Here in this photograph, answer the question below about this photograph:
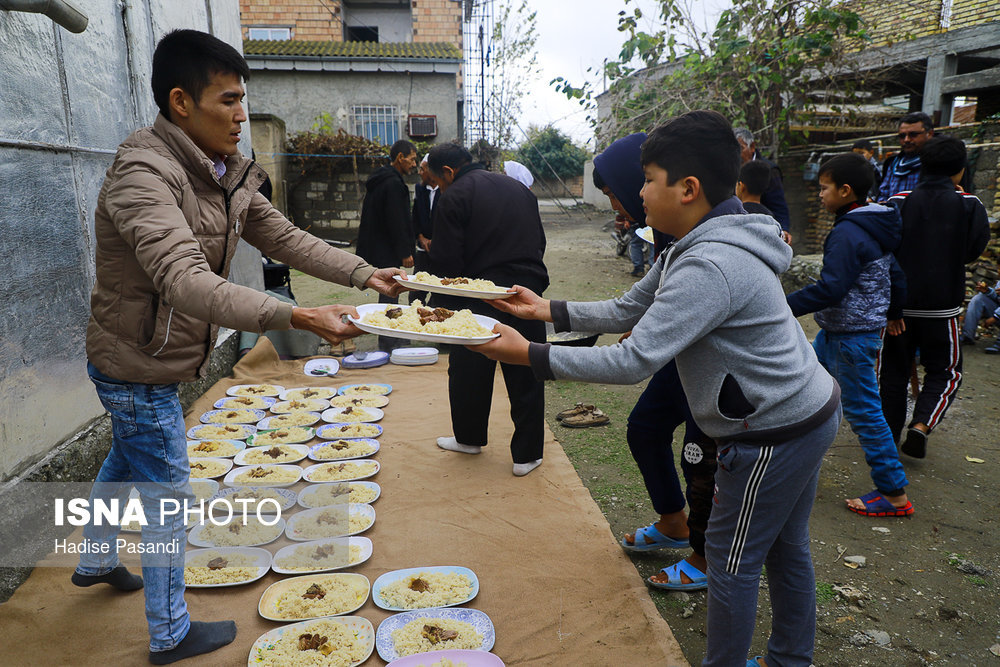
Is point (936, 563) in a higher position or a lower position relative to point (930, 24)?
lower

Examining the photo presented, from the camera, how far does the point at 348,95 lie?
1507cm

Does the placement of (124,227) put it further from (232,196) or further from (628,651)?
(628,651)

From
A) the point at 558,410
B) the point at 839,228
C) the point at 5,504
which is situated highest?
the point at 839,228

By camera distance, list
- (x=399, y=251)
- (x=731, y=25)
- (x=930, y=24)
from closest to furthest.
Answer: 1. (x=399, y=251)
2. (x=731, y=25)
3. (x=930, y=24)

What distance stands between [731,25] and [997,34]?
13.8 ft

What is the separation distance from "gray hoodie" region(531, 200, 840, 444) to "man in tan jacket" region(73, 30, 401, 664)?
101 cm

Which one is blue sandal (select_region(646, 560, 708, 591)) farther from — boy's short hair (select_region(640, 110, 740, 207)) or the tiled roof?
the tiled roof

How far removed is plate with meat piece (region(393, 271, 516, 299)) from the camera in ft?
8.95

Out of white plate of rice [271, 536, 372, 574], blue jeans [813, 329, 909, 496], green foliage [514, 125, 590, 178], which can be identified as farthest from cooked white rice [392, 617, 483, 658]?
green foliage [514, 125, 590, 178]

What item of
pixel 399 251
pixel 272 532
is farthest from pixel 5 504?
pixel 399 251

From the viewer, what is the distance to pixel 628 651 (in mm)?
2328

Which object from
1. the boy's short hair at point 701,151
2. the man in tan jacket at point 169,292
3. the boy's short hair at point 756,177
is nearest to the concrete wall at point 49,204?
the man in tan jacket at point 169,292

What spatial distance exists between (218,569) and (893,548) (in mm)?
3256

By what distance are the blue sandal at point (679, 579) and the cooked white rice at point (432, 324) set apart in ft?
4.55
